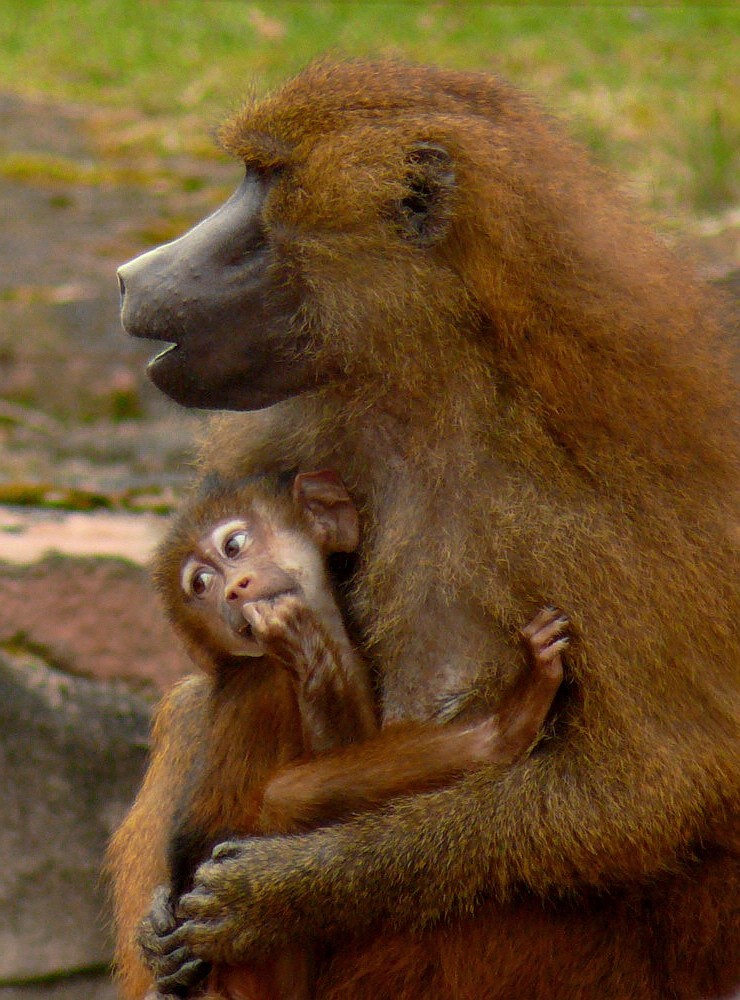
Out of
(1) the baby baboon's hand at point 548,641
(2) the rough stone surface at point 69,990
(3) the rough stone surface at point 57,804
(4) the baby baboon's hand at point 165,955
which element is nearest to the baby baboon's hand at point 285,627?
(1) the baby baboon's hand at point 548,641

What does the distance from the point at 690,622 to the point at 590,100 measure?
6425mm

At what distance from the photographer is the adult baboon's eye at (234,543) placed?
2.82 m

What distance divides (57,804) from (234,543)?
1494mm

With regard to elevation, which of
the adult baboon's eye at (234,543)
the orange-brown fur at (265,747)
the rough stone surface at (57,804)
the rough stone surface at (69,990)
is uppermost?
the adult baboon's eye at (234,543)

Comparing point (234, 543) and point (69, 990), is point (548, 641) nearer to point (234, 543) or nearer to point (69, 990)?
point (234, 543)

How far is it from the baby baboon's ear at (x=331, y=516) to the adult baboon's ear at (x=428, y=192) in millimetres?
496

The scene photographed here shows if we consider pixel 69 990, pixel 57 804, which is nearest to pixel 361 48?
pixel 57 804

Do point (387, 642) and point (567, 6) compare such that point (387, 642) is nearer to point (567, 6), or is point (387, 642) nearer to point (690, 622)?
point (690, 622)

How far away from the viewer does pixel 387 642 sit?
2.66m

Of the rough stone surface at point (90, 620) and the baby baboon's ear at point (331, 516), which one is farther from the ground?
the baby baboon's ear at point (331, 516)

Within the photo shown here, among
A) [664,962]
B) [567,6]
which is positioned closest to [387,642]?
[664,962]

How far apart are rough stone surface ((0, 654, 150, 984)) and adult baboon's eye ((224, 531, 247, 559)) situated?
1.31 metres

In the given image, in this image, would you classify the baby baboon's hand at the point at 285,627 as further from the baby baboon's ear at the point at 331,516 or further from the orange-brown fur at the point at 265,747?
the baby baboon's ear at the point at 331,516

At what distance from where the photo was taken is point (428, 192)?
2590 mm
